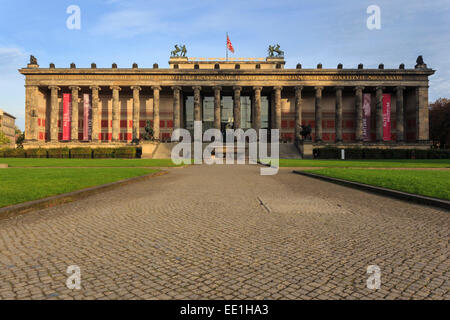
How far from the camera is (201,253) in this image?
3627 mm

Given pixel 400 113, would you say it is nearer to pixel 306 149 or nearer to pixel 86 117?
pixel 306 149

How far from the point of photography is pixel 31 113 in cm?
5150

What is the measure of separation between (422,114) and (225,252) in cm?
5932

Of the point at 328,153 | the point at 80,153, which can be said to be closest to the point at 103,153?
the point at 80,153

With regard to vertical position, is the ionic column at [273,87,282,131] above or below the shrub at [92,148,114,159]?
above

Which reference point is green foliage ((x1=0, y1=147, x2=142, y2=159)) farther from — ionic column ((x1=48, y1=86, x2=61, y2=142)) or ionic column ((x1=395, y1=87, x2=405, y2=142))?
ionic column ((x1=395, y1=87, x2=405, y2=142))

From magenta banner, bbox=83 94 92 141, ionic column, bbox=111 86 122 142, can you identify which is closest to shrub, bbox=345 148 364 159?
ionic column, bbox=111 86 122 142

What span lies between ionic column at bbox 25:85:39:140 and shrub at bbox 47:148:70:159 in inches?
579

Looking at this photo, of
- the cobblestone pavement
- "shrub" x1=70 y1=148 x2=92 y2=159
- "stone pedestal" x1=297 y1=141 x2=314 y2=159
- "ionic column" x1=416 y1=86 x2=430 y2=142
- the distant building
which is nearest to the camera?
the cobblestone pavement

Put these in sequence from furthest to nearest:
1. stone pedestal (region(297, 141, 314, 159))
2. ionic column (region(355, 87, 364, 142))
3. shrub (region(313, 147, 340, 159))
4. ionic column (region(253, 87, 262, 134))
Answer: ionic column (region(253, 87, 262, 134)) < ionic column (region(355, 87, 364, 142)) < stone pedestal (region(297, 141, 314, 159)) < shrub (region(313, 147, 340, 159))

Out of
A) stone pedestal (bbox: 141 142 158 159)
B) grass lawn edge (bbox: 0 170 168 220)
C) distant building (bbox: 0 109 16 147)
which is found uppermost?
distant building (bbox: 0 109 16 147)

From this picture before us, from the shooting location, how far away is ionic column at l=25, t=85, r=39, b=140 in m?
51.2

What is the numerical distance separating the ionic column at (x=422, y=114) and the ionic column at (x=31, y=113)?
2673 inches
